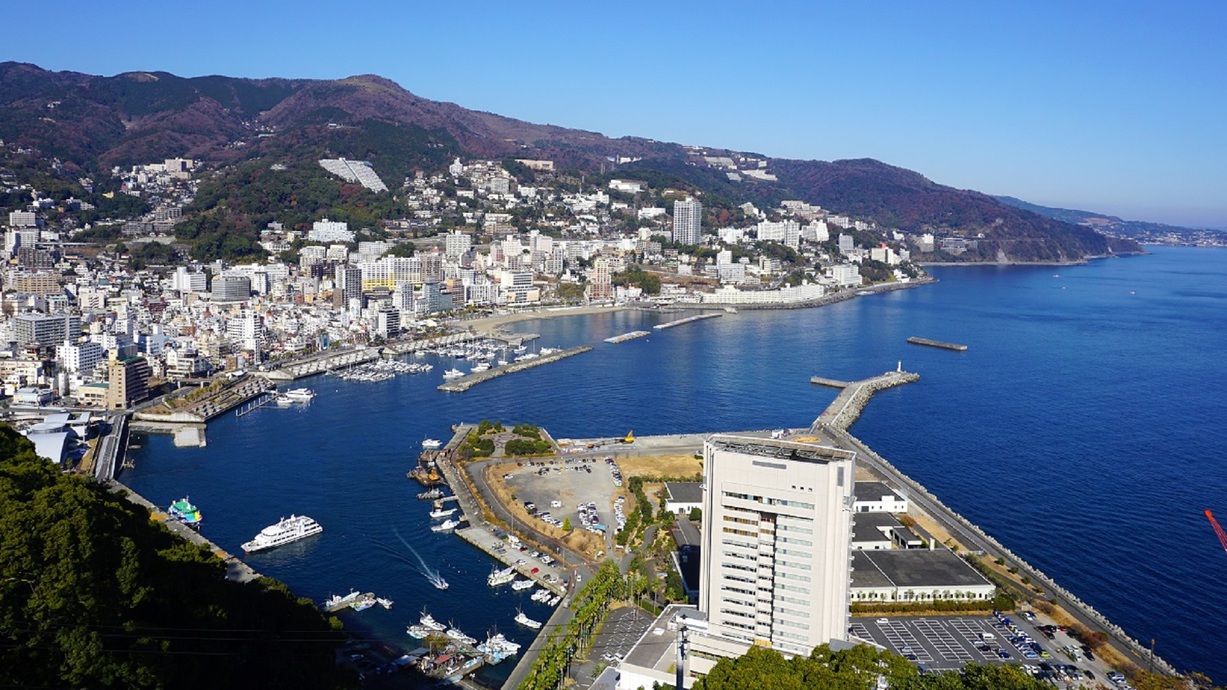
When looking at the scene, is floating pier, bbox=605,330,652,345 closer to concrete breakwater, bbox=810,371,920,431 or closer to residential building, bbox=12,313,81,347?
concrete breakwater, bbox=810,371,920,431

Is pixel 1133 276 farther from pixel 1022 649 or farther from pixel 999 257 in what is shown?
pixel 1022 649

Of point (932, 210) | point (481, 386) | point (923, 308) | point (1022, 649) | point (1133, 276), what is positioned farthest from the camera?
point (932, 210)

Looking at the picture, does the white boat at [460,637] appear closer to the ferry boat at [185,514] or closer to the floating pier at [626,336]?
the ferry boat at [185,514]

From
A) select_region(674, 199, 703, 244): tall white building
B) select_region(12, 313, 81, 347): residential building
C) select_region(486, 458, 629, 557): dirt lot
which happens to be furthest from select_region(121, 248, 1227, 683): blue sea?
select_region(674, 199, 703, 244): tall white building

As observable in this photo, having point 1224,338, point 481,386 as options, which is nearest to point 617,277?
point 481,386

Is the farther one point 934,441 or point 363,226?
point 363,226

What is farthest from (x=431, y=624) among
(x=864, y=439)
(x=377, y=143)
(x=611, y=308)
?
(x=377, y=143)
